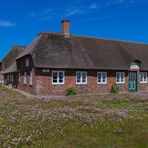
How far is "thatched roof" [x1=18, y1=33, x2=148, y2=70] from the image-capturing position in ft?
89.0

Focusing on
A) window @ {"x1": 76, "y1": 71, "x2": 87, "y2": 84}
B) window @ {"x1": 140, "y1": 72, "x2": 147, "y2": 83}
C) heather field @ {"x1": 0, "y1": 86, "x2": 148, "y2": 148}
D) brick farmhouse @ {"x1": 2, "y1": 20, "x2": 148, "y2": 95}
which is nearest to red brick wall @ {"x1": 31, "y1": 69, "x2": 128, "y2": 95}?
brick farmhouse @ {"x1": 2, "y1": 20, "x2": 148, "y2": 95}

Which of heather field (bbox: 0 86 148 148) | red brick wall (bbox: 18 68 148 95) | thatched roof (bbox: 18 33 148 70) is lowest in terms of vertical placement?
heather field (bbox: 0 86 148 148)

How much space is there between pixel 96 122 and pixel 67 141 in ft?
9.64

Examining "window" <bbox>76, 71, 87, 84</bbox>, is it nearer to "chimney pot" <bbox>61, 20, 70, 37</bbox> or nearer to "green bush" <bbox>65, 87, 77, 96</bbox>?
"green bush" <bbox>65, 87, 77, 96</bbox>

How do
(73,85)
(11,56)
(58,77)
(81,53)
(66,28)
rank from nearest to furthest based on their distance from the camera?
1. (58,77)
2. (73,85)
3. (81,53)
4. (66,28)
5. (11,56)

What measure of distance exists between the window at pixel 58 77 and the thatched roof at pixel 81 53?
943 millimetres

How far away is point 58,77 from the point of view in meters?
27.3

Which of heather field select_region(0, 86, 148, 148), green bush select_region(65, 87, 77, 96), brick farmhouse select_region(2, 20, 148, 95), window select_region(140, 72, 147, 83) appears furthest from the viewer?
window select_region(140, 72, 147, 83)

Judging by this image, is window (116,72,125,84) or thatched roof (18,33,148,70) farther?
window (116,72,125,84)

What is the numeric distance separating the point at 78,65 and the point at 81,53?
237 cm

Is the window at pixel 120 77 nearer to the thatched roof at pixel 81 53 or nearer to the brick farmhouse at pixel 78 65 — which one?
the brick farmhouse at pixel 78 65

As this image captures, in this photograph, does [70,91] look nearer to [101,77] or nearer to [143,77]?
[101,77]

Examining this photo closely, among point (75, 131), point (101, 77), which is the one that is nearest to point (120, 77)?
point (101, 77)

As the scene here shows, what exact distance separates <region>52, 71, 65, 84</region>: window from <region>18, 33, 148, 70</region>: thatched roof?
0.94m
